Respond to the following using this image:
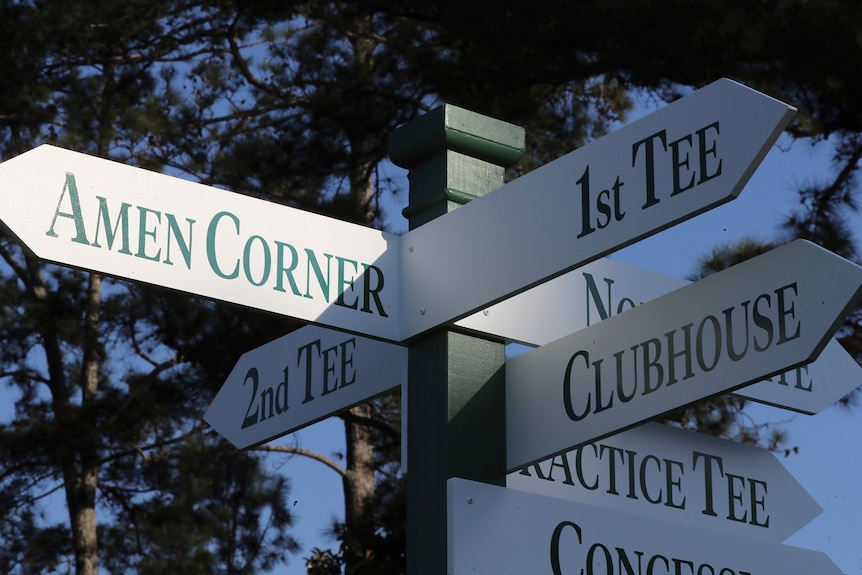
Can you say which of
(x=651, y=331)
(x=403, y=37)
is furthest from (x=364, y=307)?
(x=403, y=37)

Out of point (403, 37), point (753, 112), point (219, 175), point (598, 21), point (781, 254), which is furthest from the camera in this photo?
point (219, 175)

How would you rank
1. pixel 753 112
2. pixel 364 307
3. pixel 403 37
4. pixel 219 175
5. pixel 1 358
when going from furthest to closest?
pixel 1 358 < pixel 219 175 < pixel 403 37 < pixel 364 307 < pixel 753 112

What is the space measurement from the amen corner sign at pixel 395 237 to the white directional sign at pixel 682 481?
0.38 m

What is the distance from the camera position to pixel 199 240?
7.01 feet


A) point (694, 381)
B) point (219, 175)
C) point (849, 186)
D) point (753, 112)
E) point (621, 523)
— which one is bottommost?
point (621, 523)

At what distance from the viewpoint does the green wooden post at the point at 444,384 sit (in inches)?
86.8

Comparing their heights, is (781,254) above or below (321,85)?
below

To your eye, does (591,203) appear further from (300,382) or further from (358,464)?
(358,464)

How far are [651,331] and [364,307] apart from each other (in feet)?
1.48

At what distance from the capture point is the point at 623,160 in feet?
6.88

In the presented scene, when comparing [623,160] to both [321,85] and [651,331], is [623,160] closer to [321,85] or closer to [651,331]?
[651,331]

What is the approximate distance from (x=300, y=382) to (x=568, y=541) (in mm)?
636

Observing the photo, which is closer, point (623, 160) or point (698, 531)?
point (623, 160)

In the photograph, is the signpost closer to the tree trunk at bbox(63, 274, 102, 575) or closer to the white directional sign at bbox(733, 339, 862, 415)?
the white directional sign at bbox(733, 339, 862, 415)
